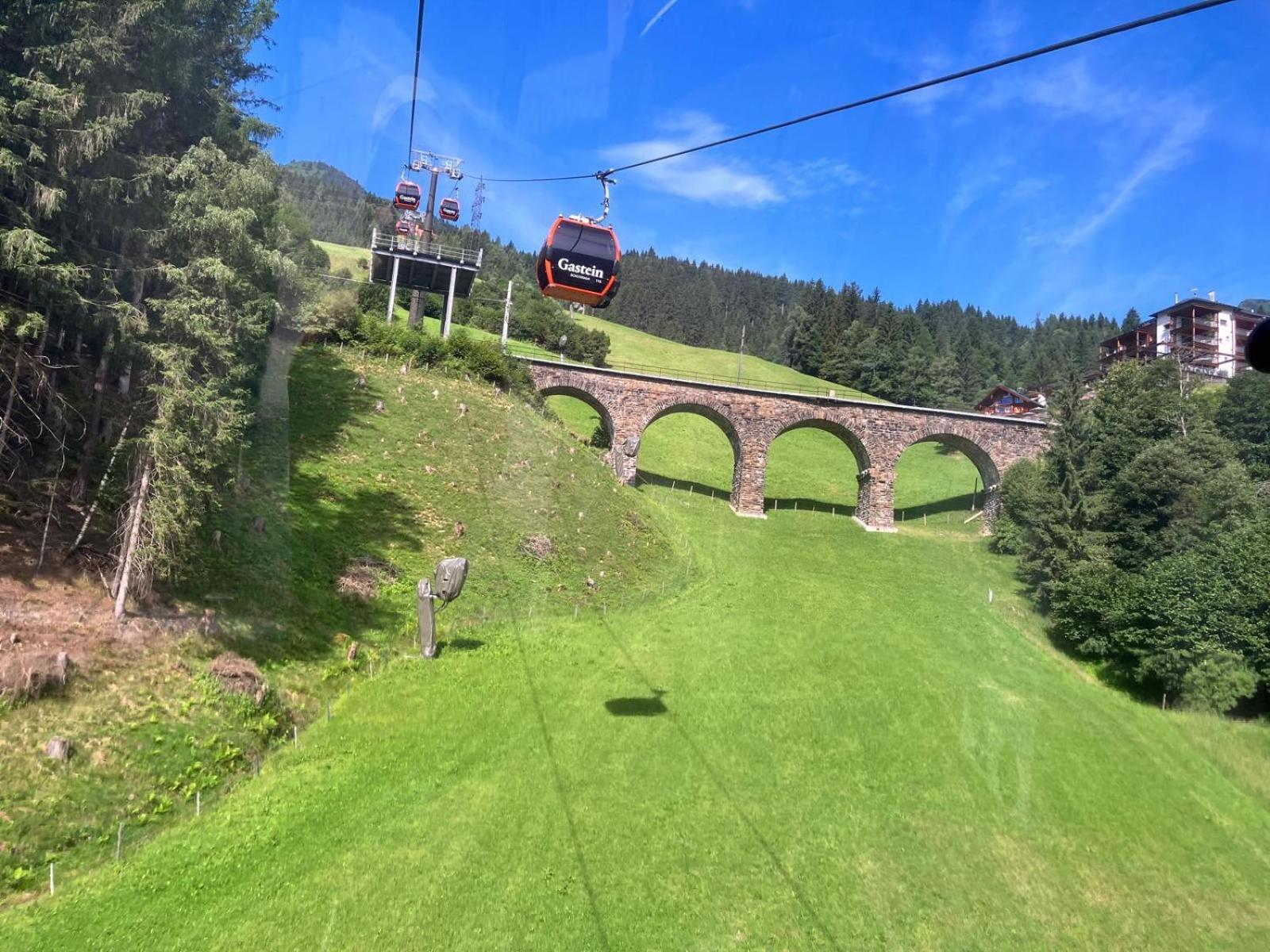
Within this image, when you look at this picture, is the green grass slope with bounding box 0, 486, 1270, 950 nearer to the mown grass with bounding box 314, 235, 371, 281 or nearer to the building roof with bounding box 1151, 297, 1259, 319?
the building roof with bounding box 1151, 297, 1259, 319

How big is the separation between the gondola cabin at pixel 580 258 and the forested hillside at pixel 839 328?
1285cm

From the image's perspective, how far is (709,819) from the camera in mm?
9859

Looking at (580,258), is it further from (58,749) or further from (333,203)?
(333,203)

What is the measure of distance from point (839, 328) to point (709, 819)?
222 feet

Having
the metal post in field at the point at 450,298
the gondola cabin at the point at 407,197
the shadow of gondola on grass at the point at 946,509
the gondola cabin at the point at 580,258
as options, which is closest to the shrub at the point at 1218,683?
the gondola cabin at the point at 580,258

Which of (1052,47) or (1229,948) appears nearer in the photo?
(1052,47)

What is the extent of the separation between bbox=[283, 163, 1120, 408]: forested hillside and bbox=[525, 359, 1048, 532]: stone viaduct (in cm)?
618

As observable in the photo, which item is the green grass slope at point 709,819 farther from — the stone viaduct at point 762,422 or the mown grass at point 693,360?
the mown grass at point 693,360

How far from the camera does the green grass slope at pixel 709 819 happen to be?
7902 millimetres

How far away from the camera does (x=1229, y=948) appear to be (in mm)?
8164

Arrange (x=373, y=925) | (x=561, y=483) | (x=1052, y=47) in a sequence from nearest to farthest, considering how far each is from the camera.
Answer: (x=1052, y=47) < (x=373, y=925) < (x=561, y=483)

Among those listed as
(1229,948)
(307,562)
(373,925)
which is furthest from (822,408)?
(373,925)

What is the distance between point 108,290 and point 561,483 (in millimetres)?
13392

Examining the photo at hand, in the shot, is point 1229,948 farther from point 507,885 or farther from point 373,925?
point 373,925
